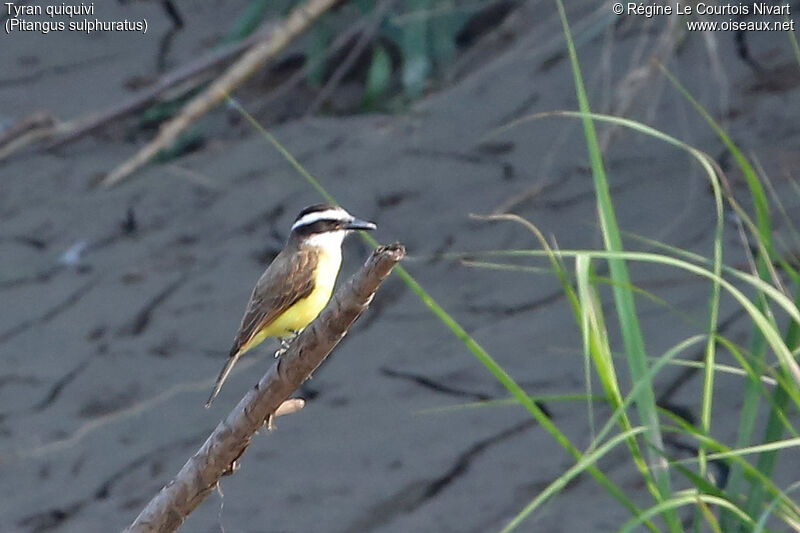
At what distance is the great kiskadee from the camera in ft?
11.7

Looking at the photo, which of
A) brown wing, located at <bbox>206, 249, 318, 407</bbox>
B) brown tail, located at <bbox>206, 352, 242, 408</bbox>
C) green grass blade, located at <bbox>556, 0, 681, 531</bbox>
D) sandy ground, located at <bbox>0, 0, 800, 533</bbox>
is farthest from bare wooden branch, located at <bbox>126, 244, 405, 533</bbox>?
sandy ground, located at <bbox>0, 0, 800, 533</bbox>

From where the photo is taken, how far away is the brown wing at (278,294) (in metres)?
3.54

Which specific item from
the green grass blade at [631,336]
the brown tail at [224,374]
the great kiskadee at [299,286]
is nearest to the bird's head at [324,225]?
the great kiskadee at [299,286]

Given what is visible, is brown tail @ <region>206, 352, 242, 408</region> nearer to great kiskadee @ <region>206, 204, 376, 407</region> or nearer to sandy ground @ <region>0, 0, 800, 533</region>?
great kiskadee @ <region>206, 204, 376, 407</region>

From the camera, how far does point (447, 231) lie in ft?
21.1

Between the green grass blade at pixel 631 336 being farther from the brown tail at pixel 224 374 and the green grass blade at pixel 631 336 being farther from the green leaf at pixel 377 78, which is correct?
the green leaf at pixel 377 78

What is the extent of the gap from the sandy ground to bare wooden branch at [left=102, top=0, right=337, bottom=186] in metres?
0.28

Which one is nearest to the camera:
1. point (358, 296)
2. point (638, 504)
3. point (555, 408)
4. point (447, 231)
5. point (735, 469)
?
point (358, 296)

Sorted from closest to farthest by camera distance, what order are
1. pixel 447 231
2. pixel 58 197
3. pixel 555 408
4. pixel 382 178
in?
pixel 555 408 → pixel 447 231 → pixel 382 178 → pixel 58 197

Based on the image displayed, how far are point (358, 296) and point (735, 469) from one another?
87cm

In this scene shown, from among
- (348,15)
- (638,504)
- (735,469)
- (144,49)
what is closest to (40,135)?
(144,49)

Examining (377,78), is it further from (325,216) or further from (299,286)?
(299,286)

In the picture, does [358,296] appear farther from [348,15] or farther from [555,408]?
[348,15]

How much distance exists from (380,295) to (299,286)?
8.60ft
